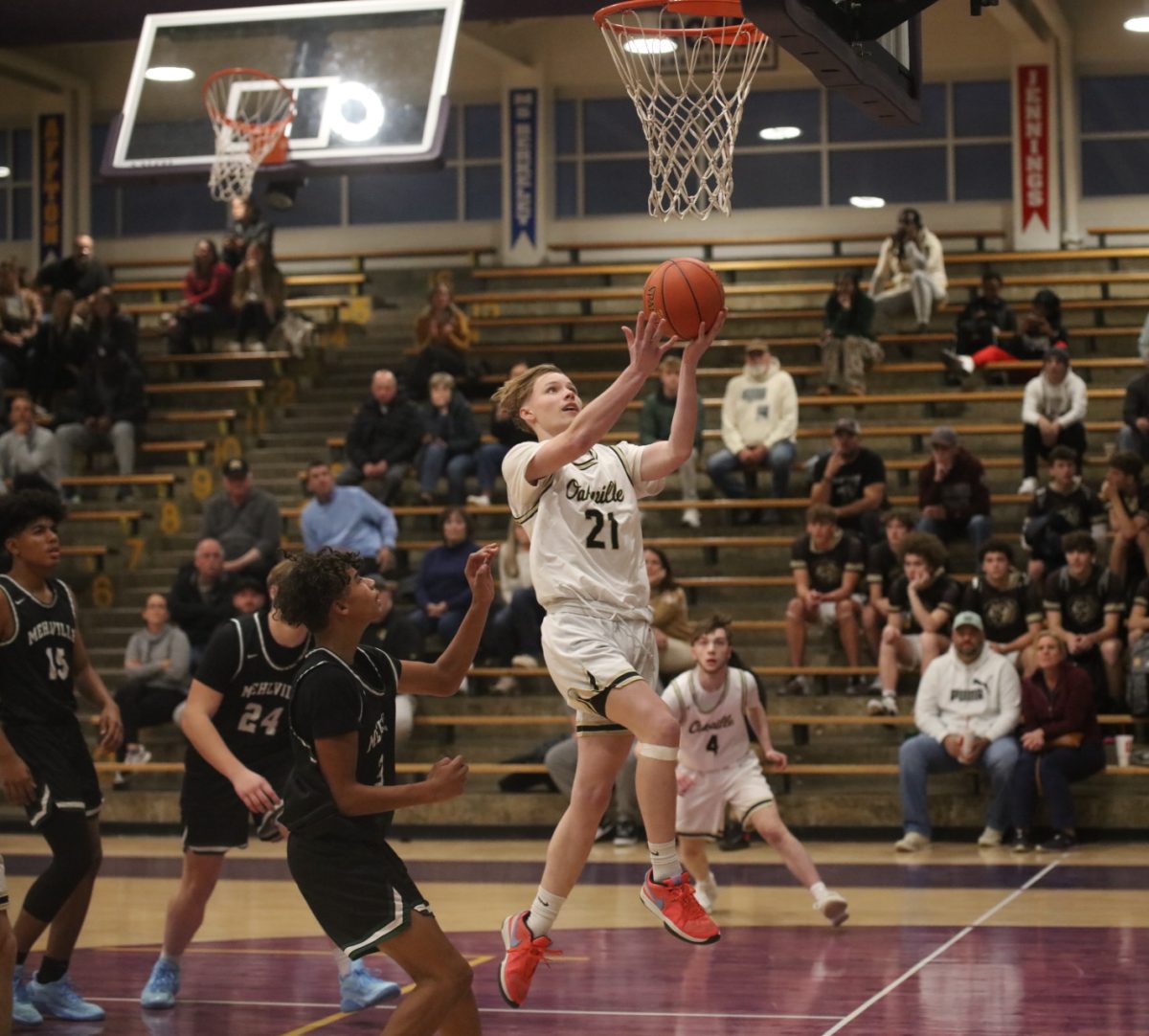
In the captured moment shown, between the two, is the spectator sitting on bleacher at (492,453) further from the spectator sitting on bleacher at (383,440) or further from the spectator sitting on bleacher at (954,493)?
the spectator sitting on bleacher at (954,493)

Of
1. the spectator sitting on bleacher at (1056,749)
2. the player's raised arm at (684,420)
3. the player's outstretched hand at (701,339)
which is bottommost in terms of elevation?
the spectator sitting on bleacher at (1056,749)

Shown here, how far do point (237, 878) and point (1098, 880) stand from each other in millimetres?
4667

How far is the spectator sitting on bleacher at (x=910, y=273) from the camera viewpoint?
16.0 m

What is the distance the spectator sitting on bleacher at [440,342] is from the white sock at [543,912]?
10.4 metres

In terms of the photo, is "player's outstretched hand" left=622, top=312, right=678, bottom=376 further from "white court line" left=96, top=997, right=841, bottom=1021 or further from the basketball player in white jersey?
"white court line" left=96, top=997, right=841, bottom=1021

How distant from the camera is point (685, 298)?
524 cm

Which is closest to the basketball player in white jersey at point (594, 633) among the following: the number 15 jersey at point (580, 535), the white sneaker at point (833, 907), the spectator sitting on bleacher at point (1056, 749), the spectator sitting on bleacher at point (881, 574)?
the number 15 jersey at point (580, 535)

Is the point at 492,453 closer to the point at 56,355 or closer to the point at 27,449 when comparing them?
the point at 27,449

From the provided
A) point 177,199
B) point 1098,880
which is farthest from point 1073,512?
point 177,199

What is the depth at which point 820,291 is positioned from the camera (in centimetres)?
1803

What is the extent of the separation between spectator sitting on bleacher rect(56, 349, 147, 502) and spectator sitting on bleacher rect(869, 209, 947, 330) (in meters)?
6.68

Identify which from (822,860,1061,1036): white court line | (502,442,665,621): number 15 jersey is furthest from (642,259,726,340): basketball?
(822,860,1061,1036): white court line

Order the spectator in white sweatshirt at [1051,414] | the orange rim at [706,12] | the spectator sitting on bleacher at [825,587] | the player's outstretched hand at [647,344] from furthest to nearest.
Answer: the spectator in white sweatshirt at [1051,414]
the spectator sitting on bleacher at [825,587]
the orange rim at [706,12]
the player's outstretched hand at [647,344]

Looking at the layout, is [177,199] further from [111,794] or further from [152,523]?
[111,794]
